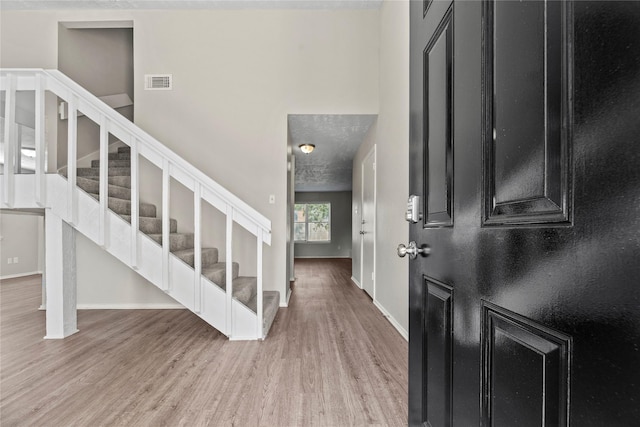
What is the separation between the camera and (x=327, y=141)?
495cm

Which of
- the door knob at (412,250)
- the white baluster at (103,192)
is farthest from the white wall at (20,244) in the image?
the door knob at (412,250)

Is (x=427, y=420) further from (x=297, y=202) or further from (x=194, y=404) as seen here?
(x=297, y=202)

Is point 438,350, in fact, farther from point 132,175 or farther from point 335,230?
point 335,230

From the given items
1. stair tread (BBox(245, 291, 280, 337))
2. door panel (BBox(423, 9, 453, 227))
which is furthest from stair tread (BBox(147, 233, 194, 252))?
door panel (BBox(423, 9, 453, 227))

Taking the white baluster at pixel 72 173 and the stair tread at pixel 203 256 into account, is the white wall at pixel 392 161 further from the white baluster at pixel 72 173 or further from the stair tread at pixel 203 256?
the white baluster at pixel 72 173

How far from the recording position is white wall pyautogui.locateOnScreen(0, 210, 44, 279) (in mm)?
5922

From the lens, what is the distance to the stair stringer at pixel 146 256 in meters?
2.66

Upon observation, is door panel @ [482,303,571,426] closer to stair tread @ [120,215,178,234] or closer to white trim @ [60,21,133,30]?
stair tread @ [120,215,178,234]

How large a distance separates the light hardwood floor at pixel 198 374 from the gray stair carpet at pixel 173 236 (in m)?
0.30

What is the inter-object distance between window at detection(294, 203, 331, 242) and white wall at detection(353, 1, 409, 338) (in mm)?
6833

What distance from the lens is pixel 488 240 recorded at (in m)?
0.64

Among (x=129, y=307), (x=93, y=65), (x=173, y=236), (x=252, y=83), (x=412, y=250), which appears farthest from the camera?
(x=93, y=65)

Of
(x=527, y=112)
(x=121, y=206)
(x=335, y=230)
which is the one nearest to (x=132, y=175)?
(x=121, y=206)

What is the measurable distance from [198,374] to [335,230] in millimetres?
8761
